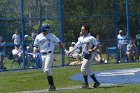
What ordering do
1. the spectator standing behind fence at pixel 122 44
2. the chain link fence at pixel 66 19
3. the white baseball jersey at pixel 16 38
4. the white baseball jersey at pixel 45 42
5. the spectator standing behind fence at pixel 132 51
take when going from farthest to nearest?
the spectator standing behind fence at pixel 122 44, the spectator standing behind fence at pixel 132 51, the chain link fence at pixel 66 19, the white baseball jersey at pixel 16 38, the white baseball jersey at pixel 45 42

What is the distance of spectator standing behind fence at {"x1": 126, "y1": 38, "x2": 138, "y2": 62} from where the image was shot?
89.0ft

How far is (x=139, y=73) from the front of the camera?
18703 millimetres

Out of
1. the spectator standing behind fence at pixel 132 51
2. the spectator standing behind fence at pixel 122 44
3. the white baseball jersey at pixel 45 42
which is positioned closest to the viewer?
the white baseball jersey at pixel 45 42

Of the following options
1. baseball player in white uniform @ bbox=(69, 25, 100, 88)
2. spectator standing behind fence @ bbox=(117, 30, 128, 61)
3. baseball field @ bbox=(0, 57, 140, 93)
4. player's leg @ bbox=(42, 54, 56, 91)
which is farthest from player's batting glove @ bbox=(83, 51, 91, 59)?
spectator standing behind fence @ bbox=(117, 30, 128, 61)

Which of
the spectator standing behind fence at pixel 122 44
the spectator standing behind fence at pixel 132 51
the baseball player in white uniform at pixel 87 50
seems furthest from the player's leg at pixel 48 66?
the spectator standing behind fence at pixel 122 44

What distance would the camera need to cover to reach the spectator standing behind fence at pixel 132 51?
27.1 metres

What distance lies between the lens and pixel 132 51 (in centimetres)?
2722

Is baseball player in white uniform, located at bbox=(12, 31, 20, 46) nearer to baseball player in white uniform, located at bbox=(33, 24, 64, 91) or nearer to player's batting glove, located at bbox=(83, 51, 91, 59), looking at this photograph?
baseball player in white uniform, located at bbox=(33, 24, 64, 91)

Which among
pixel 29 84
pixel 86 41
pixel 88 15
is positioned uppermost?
pixel 88 15

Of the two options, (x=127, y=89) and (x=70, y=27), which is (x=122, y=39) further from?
(x=127, y=89)

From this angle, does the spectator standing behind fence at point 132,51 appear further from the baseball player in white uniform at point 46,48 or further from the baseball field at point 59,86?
the baseball player in white uniform at point 46,48

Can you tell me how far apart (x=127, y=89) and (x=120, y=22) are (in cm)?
1689

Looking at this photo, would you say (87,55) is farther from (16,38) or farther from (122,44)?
(122,44)

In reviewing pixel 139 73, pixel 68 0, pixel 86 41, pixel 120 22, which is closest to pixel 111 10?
pixel 120 22
